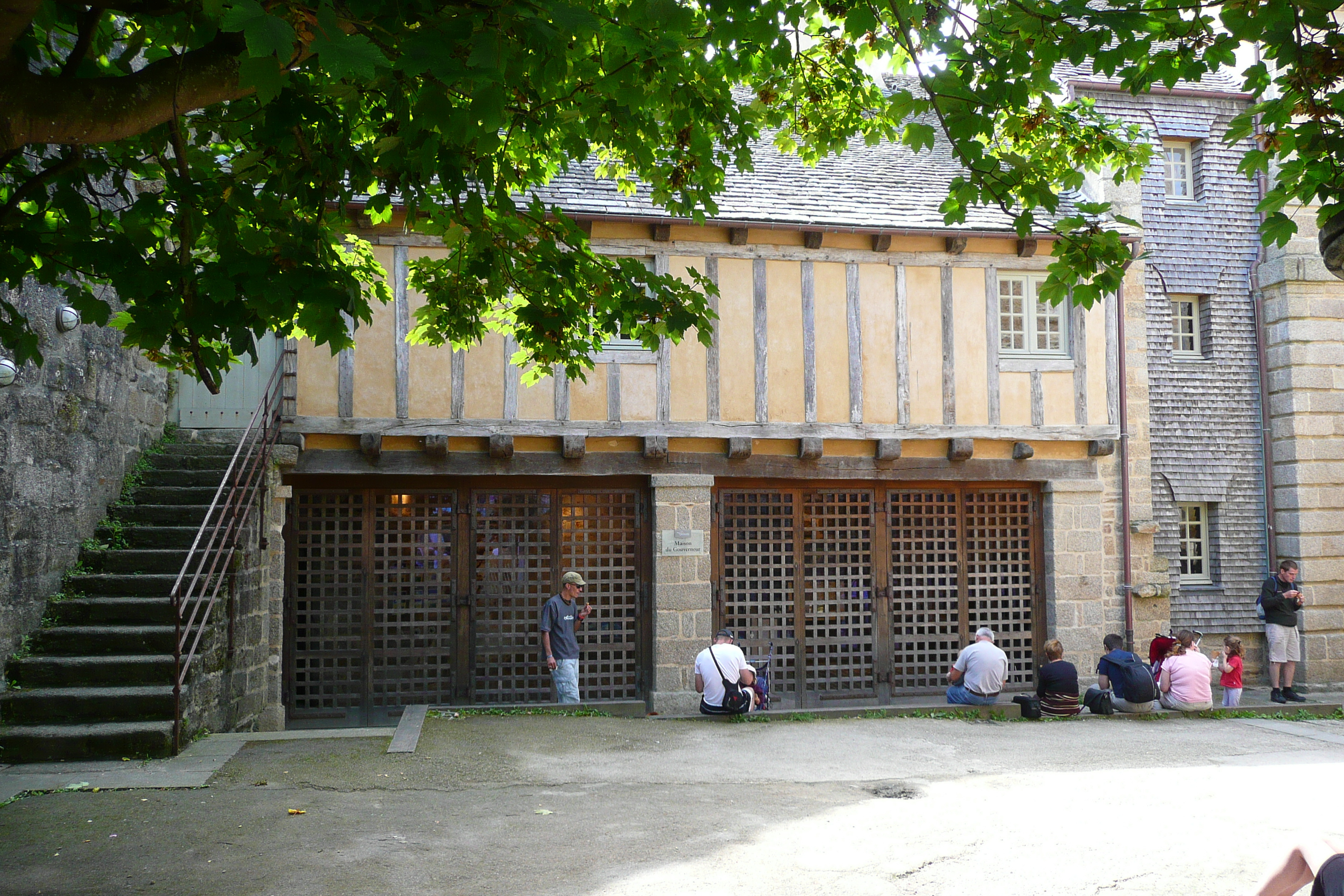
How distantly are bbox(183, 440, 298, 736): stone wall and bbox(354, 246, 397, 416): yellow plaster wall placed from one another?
3.07 ft

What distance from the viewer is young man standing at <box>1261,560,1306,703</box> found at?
41.3 feet

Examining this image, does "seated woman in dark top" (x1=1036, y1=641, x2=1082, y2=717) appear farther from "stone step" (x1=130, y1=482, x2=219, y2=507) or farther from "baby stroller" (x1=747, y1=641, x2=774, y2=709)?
"stone step" (x1=130, y1=482, x2=219, y2=507)

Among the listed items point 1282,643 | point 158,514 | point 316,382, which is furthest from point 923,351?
point 158,514

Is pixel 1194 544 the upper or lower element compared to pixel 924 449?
lower

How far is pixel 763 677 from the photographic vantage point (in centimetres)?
1149

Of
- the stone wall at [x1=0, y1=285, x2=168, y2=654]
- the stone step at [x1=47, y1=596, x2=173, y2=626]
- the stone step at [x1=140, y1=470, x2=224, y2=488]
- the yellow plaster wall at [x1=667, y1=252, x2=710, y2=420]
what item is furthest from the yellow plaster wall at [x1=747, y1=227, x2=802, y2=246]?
the stone step at [x1=47, y1=596, x2=173, y2=626]

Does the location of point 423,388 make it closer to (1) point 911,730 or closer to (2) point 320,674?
(2) point 320,674

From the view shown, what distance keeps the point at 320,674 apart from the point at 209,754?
390cm

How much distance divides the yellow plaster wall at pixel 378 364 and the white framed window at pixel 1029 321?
691 cm

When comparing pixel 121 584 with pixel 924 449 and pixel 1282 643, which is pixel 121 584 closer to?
pixel 924 449

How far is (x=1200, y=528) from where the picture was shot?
14.0 metres

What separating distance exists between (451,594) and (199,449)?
296 centimetres

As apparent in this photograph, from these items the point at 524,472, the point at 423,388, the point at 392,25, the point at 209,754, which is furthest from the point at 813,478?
the point at 392,25

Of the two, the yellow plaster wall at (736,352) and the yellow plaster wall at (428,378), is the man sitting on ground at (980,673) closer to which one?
the yellow plaster wall at (736,352)
